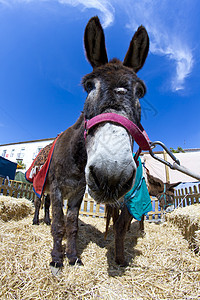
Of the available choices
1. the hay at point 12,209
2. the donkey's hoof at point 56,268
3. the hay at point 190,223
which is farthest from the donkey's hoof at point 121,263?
the hay at point 12,209

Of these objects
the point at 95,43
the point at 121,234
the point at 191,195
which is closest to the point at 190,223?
the point at 121,234

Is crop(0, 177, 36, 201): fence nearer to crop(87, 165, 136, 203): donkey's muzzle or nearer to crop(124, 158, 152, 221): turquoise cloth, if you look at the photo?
crop(124, 158, 152, 221): turquoise cloth

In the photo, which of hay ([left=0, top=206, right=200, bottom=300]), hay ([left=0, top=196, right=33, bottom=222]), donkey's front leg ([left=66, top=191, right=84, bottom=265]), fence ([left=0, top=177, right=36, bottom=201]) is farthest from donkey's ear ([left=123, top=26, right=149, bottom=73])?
fence ([left=0, top=177, right=36, bottom=201])

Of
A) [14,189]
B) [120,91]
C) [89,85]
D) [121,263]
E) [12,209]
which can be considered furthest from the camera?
[14,189]

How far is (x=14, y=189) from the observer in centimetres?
648

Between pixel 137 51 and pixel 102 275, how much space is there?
10.3 feet

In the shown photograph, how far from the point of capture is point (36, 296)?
58.9 inches

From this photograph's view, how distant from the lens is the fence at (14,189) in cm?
604

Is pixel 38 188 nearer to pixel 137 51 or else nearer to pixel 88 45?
pixel 88 45

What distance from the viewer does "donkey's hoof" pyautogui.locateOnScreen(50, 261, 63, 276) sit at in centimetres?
192

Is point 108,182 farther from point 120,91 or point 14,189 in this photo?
point 14,189

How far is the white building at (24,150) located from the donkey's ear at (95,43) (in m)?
32.8

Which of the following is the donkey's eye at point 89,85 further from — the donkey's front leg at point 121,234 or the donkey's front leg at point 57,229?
the donkey's front leg at point 121,234

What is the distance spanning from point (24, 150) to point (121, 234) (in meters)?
39.0
